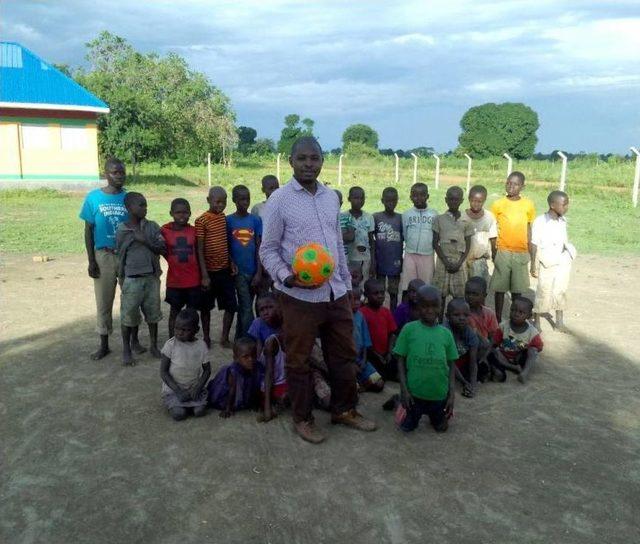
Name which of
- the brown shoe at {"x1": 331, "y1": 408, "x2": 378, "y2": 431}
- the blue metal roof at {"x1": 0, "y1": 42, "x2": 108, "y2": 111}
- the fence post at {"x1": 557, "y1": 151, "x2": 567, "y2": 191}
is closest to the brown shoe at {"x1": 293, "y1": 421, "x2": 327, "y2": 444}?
the brown shoe at {"x1": 331, "y1": 408, "x2": 378, "y2": 431}

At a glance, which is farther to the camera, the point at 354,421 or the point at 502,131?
the point at 502,131

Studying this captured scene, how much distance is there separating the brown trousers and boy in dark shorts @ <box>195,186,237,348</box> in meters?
1.67

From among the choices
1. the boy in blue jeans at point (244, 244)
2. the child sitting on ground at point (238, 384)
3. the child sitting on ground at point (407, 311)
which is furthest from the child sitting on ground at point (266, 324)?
the child sitting on ground at point (407, 311)

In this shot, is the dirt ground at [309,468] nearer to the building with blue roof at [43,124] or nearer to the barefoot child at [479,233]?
the barefoot child at [479,233]

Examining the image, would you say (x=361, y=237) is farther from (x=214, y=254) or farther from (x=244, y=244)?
(x=214, y=254)

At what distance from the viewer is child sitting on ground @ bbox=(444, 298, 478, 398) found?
4473 millimetres

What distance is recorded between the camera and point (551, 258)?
245 inches

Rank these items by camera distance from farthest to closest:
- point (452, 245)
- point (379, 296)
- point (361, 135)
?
point (361, 135) < point (452, 245) < point (379, 296)

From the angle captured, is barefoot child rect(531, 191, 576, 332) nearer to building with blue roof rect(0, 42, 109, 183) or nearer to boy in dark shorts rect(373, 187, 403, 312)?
boy in dark shorts rect(373, 187, 403, 312)

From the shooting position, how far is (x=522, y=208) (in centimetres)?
598

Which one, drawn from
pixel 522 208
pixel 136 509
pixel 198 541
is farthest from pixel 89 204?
pixel 522 208

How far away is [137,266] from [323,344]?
200cm

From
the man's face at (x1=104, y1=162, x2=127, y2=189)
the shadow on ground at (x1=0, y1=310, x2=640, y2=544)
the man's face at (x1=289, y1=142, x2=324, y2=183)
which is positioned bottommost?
the shadow on ground at (x1=0, y1=310, x2=640, y2=544)

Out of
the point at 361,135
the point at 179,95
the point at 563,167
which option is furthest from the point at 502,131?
the point at 563,167
